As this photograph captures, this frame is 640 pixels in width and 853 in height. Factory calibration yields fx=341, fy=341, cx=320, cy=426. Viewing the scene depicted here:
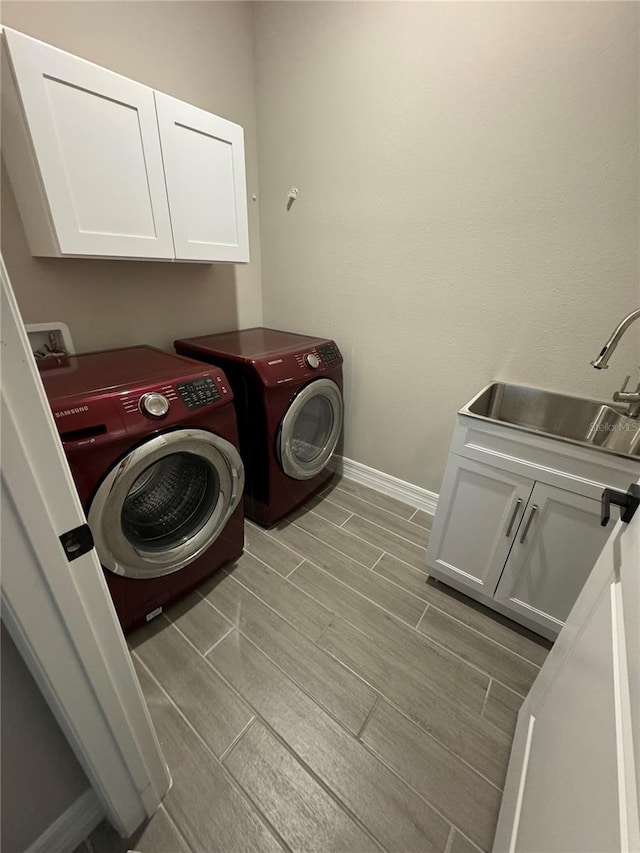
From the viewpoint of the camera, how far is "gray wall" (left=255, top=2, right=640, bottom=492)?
1.18 meters

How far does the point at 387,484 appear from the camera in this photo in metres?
2.14

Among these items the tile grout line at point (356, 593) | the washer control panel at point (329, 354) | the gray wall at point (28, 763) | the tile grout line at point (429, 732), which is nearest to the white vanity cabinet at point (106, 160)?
the washer control panel at point (329, 354)

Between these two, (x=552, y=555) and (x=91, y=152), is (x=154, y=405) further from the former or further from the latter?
(x=552, y=555)

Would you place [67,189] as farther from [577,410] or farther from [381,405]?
[577,410]

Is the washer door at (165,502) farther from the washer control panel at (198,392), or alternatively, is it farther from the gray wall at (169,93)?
the gray wall at (169,93)

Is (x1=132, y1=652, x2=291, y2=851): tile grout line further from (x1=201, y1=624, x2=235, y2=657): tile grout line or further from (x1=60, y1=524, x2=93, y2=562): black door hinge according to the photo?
(x1=60, y1=524, x2=93, y2=562): black door hinge

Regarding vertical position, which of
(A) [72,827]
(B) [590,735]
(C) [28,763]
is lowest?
(A) [72,827]

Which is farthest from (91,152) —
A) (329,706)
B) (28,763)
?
(329,706)

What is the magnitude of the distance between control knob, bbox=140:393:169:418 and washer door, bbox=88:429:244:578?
0.07 meters

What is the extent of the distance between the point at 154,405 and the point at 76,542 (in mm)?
600

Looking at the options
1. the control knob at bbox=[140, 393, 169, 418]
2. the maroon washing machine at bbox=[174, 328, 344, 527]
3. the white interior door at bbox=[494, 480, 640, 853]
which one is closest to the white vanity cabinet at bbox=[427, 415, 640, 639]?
the white interior door at bbox=[494, 480, 640, 853]

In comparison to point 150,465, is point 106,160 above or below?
above

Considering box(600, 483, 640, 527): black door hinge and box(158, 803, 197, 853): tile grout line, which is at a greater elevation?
box(600, 483, 640, 527): black door hinge

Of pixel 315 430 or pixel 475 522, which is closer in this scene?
pixel 475 522
